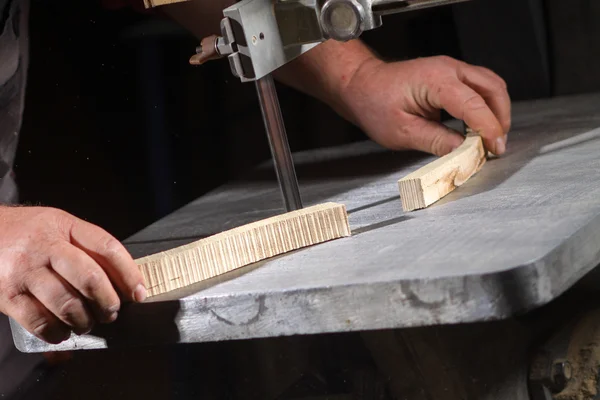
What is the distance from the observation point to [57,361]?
5.21 ft

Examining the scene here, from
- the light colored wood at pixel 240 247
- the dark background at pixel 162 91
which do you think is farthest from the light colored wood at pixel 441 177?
the dark background at pixel 162 91

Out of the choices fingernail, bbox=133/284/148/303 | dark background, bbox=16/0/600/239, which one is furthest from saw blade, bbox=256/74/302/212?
dark background, bbox=16/0/600/239

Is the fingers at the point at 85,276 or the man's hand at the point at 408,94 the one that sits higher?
the fingers at the point at 85,276

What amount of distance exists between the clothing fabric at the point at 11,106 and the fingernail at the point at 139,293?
0.77m

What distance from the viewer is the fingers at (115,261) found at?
879 millimetres

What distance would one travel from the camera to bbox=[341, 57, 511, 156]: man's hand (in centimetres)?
139

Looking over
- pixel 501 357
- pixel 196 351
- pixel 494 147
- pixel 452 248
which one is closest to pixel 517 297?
pixel 452 248

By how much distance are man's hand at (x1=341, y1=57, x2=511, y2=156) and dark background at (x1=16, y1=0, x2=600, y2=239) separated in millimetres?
683

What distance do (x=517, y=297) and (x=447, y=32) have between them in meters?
1.68

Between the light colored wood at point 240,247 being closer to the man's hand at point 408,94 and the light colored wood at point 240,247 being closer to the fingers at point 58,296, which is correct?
the fingers at point 58,296

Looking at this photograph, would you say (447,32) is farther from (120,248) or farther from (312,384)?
(120,248)

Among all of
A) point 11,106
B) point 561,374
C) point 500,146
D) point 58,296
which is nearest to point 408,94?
point 500,146

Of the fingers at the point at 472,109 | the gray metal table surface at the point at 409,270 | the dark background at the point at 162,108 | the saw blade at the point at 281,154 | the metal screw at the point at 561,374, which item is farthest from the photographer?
the dark background at the point at 162,108

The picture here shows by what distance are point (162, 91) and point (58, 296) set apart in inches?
62.5
